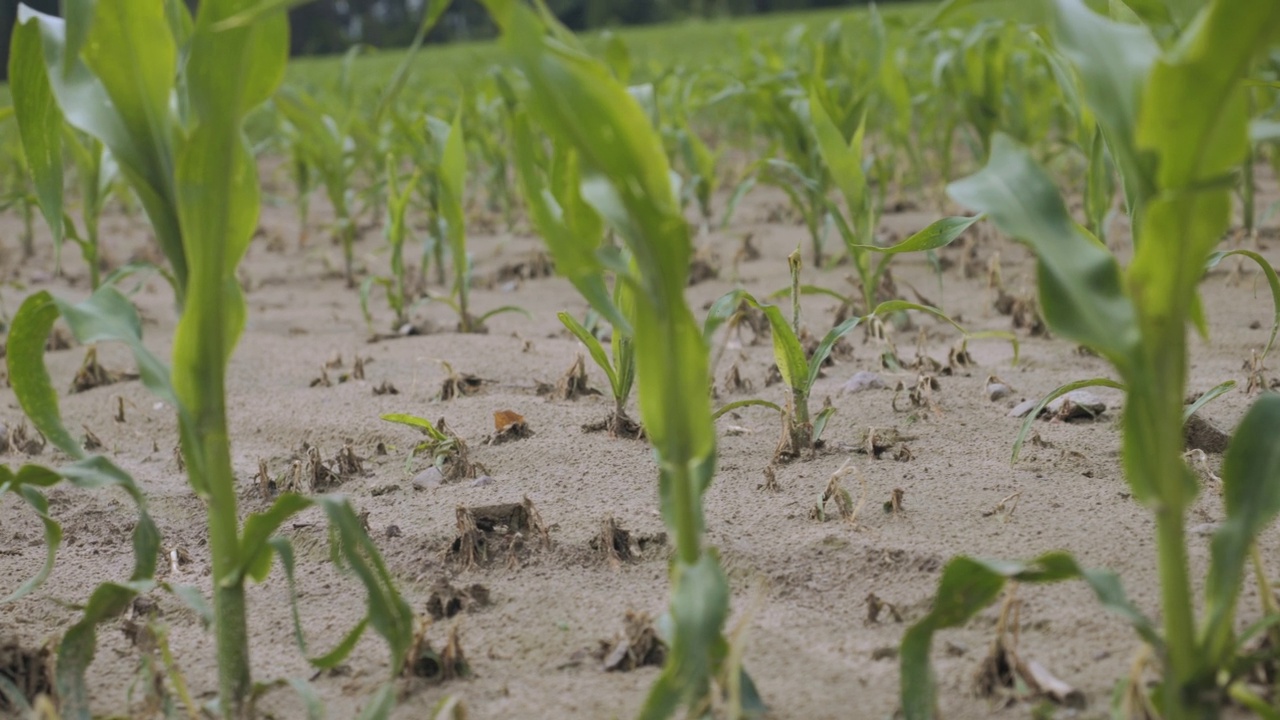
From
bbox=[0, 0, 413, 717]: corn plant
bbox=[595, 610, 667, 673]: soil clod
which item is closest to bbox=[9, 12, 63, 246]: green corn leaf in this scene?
bbox=[0, 0, 413, 717]: corn plant

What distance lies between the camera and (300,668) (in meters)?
1.26

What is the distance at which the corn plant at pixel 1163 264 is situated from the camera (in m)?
0.82

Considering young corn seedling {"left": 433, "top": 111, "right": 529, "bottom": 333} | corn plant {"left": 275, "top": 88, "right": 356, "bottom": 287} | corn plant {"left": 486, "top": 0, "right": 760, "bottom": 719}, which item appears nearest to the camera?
corn plant {"left": 486, "top": 0, "right": 760, "bottom": 719}

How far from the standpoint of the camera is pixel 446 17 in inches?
1135

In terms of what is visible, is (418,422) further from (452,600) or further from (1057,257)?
(1057,257)

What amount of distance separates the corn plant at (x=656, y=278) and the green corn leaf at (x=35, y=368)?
0.51 m

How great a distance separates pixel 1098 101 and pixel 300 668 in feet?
3.08

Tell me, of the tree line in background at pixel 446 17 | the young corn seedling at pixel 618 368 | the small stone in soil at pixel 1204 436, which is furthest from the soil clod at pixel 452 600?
the tree line in background at pixel 446 17

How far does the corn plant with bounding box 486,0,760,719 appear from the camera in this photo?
89cm

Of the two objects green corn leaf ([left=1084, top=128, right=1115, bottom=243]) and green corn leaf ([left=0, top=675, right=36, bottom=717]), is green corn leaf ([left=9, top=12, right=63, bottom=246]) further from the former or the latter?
green corn leaf ([left=1084, top=128, right=1115, bottom=243])

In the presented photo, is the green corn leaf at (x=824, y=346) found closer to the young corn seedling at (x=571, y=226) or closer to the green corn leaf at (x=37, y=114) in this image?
the young corn seedling at (x=571, y=226)

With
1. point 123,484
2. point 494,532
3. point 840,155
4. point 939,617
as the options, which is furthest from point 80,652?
point 840,155

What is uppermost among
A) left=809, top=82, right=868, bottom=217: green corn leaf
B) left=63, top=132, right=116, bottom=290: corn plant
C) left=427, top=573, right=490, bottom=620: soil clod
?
left=63, top=132, right=116, bottom=290: corn plant

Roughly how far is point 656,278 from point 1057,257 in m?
0.30
